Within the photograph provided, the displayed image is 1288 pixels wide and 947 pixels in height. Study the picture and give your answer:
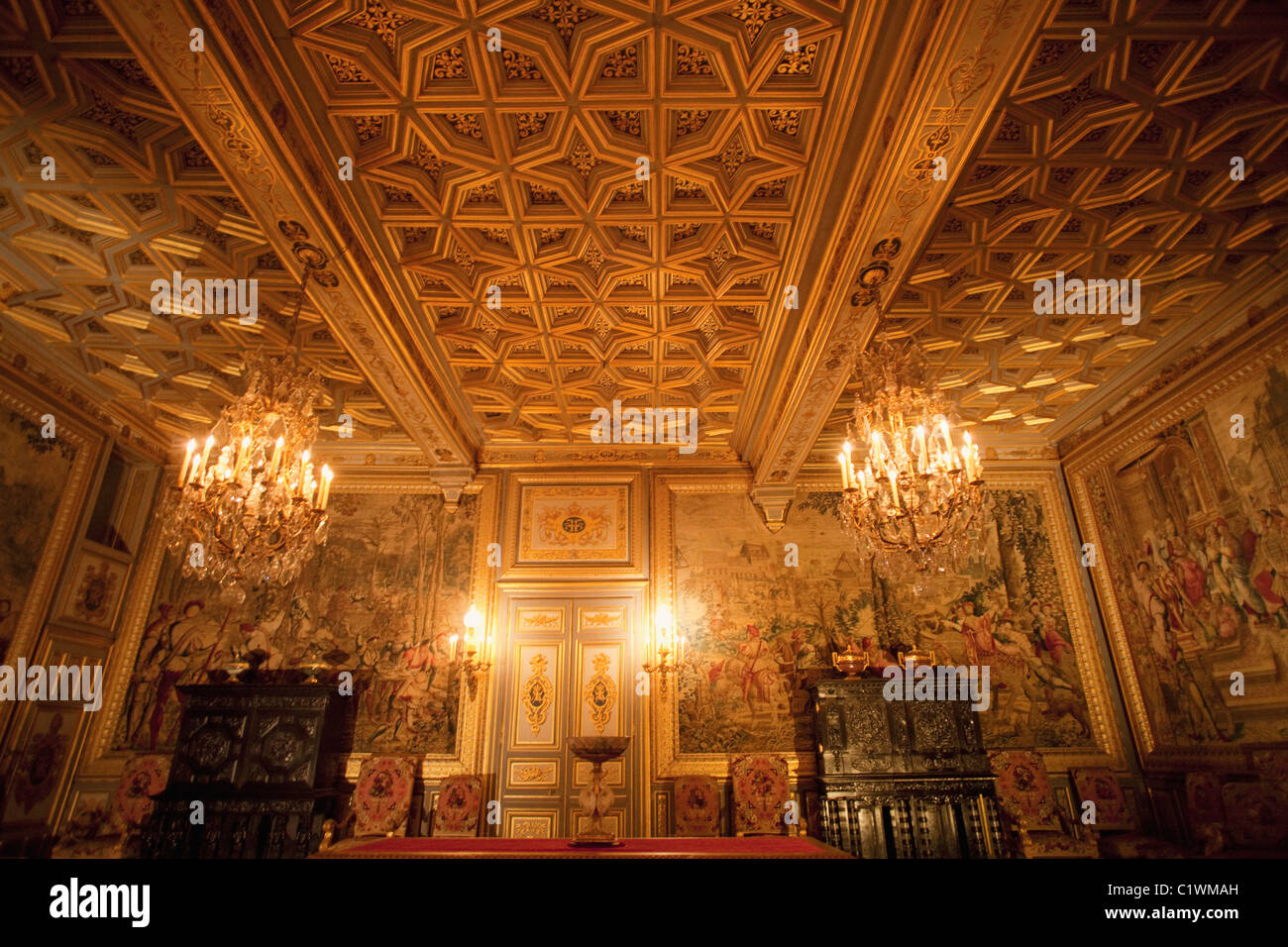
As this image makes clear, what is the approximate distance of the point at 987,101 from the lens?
145 inches

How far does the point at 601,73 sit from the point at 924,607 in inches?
288

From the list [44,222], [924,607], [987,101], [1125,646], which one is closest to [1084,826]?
[1125,646]

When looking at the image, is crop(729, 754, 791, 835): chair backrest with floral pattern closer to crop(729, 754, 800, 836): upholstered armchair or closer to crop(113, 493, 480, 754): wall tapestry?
crop(729, 754, 800, 836): upholstered armchair

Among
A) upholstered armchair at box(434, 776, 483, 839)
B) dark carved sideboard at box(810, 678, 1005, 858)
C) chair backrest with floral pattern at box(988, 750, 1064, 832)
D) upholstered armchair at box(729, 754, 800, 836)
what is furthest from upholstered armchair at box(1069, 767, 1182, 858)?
upholstered armchair at box(434, 776, 483, 839)

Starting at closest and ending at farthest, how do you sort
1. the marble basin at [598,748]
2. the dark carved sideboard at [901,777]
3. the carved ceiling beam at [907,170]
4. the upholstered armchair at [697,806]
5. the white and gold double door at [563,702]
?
1. the carved ceiling beam at [907,170]
2. the marble basin at [598,748]
3. the dark carved sideboard at [901,777]
4. the upholstered armchair at [697,806]
5. the white and gold double door at [563,702]

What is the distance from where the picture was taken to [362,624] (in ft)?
27.3

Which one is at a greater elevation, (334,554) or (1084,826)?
(334,554)

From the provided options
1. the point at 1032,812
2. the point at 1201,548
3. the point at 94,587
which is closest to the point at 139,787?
the point at 94,587

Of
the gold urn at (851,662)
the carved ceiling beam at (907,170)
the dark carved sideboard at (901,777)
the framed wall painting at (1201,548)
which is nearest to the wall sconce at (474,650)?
the dark carved sideboard at (901,777)

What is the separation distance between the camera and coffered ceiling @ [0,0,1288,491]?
367 centimetres

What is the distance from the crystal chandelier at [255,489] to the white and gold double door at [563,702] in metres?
4.00

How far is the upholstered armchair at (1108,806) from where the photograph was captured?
7.08 m

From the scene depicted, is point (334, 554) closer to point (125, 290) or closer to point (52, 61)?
point (125, 290)

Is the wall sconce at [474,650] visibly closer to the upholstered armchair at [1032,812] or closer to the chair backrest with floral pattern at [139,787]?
the chair backrest with floral pattern at [139,787]
